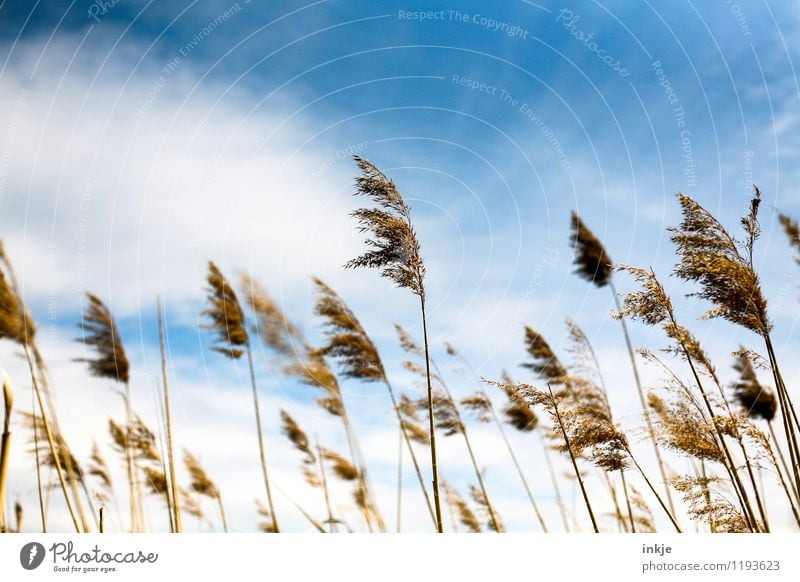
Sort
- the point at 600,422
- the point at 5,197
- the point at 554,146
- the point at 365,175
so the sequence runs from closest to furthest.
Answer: the point at 600,422
the point at 365,175
the point at 5,197
the point at 554,146

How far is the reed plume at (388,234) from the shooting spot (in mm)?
3547

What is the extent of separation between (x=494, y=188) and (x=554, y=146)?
2.11 feet

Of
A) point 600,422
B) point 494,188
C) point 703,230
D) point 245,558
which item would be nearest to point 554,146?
point 494,188

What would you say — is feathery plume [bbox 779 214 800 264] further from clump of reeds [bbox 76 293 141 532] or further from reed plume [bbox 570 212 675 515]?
clump of reeds [bbox 76 293 141 532]

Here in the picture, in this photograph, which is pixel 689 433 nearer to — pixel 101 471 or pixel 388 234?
pixel 388 234

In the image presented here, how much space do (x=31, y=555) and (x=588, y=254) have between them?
A: 6.02m

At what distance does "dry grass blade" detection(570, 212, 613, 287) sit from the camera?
276 inches

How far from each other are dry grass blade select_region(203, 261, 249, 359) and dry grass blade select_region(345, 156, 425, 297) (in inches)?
106

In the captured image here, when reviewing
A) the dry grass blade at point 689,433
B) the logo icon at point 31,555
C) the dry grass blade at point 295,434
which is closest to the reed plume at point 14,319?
the logo icon at point 31,555

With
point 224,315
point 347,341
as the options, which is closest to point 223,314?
point 224,315

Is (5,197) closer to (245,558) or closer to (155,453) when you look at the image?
(155,453)

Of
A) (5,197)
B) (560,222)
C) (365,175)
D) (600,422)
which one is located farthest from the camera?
(560,222)

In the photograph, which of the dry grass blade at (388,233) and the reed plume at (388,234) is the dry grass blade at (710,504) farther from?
the dry grass blade at (388,233)

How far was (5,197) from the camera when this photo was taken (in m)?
4.50
